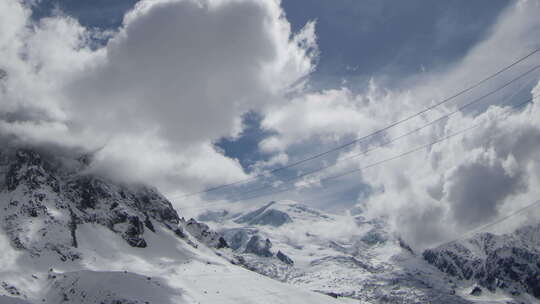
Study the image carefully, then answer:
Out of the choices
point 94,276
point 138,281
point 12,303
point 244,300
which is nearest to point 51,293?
point 94,276

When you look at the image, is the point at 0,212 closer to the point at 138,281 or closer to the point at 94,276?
the point at 94,276

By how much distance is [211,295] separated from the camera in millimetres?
149250

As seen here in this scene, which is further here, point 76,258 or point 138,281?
point 76,258

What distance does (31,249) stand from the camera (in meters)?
176

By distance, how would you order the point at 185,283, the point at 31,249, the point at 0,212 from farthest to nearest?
the point at 0,212 → the point at 31,249 → the point at 185,283

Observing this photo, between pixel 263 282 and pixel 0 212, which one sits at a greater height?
pixel 0 212

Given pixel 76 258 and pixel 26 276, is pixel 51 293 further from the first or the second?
pixel 76 258

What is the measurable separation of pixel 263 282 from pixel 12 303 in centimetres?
9902

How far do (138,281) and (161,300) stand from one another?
13702mm

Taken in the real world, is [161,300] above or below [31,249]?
below

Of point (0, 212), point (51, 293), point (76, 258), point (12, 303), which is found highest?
point (0, 212)

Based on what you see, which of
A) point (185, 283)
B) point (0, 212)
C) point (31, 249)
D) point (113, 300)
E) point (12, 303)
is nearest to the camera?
point (12, 303)

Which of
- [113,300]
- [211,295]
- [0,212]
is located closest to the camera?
[113,300]

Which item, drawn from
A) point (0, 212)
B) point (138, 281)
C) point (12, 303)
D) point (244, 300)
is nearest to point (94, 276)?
point (138, 281)
